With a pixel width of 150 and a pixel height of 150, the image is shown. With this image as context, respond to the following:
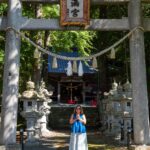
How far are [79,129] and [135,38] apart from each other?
3846 millimetres

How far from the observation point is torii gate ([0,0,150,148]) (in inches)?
479

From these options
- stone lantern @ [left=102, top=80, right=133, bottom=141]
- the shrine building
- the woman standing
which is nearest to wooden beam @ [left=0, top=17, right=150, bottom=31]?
the woman standing

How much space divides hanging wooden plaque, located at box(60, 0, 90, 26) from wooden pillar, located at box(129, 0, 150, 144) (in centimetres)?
159

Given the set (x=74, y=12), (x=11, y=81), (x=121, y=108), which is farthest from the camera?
(x=121, y=108)

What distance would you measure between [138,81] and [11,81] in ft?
14.0

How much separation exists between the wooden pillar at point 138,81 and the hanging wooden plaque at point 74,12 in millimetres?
1595

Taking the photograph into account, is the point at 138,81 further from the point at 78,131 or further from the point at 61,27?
the point at 61,27

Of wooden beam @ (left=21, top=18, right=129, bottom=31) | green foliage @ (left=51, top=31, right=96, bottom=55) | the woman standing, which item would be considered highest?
green foliage @ (left=51, top=31, right=96, bottom=55)

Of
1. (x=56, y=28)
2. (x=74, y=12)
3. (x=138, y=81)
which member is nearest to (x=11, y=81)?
(x=56, y=28)

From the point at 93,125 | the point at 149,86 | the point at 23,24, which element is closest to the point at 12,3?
the point at 23,24

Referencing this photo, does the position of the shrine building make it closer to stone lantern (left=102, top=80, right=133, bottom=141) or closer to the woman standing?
stone lantern (left=102, top=80, right=133, bottom=141)

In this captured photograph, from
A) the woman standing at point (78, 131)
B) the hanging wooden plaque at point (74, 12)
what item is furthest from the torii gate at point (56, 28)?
the woman standing at point (78, 131)

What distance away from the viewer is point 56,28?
12609 millimetres

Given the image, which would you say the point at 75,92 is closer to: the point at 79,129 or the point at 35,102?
the point at 35,102
